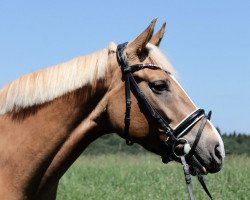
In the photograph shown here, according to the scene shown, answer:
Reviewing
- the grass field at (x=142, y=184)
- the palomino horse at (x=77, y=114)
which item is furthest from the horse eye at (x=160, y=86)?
the grass field at (x=142, y=184)

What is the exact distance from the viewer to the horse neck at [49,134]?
12.9 ft

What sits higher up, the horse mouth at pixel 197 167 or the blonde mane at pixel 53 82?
the blonde mane at pixel 53 82

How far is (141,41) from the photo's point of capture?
4.04 m

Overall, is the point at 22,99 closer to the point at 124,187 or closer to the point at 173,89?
the point at 173,89

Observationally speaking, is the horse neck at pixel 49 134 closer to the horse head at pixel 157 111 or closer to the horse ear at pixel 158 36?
the horse head at pixel 157 111

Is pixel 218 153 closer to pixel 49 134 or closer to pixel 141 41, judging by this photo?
pixel 141 41

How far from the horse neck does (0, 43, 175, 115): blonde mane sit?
0.18ft

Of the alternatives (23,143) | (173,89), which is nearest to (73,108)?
(23,143)

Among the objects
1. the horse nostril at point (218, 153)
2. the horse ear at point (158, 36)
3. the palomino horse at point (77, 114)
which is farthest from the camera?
the horse ear at point (158, 36)

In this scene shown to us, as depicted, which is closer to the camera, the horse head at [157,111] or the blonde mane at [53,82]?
the horse head at [157,111]

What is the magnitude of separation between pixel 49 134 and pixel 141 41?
0.98 m

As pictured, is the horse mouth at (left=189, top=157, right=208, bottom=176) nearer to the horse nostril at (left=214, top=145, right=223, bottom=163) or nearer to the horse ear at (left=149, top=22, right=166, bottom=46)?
the horse nostril at (left=214, top=145, right=223, bottom=163)

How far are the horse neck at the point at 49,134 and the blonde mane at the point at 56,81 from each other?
5cm

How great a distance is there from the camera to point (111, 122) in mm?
4004
